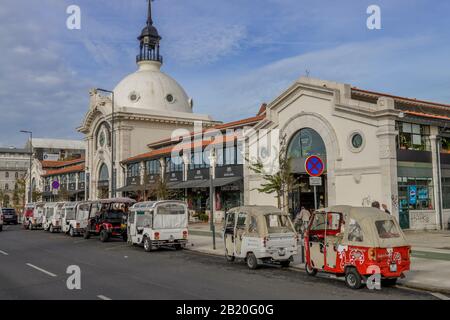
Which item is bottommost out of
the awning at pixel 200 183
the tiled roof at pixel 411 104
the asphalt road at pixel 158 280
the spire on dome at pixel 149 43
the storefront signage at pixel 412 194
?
the asphalt road at pixel 158 280

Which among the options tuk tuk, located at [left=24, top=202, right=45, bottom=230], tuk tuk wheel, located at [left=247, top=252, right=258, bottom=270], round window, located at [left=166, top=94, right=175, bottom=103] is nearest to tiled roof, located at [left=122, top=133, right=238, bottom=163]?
tuk tuk, located at [left=24, top=202, right=45, bottom=230]

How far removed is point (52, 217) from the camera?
113 feet

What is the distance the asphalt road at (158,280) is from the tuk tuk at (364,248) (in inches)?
18.5

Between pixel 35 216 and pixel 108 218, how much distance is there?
608 inches

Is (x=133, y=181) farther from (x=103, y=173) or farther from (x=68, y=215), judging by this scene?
(x=68, y=215)

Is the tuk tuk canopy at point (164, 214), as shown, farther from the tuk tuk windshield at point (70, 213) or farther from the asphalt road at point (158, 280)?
the tuk tuk windshield at point (70, 213)

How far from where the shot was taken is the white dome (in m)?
61.2

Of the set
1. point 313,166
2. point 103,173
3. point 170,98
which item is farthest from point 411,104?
point 103,173

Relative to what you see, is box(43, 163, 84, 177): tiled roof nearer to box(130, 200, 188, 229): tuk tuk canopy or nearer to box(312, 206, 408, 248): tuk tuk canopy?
box(130, 200, 188, 229): tuk tuk canopy

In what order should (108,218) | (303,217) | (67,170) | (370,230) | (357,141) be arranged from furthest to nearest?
(67,170)
(357,141)
(108,218)
(303,217)
(370,230)

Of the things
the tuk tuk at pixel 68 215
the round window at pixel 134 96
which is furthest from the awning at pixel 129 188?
the tuk tuk at pixel 68 215

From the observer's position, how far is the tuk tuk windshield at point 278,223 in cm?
1546

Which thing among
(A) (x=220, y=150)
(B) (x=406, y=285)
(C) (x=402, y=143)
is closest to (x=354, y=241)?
(B) (x=406, y=285)
